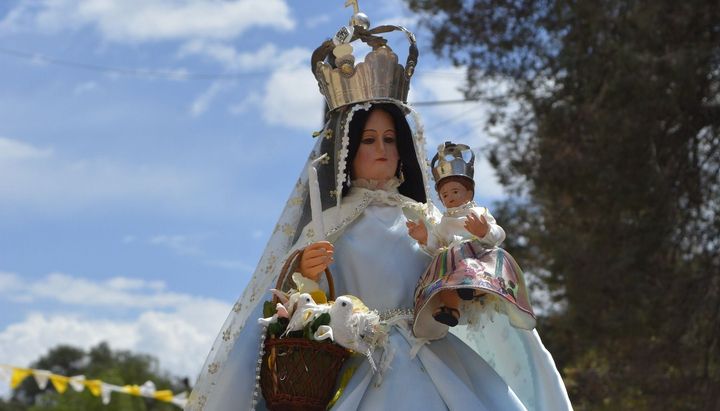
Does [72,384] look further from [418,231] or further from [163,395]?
[418,231]

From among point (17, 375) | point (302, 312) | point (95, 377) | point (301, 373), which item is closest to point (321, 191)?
point (302, 312)

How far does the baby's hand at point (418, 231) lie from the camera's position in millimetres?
5211

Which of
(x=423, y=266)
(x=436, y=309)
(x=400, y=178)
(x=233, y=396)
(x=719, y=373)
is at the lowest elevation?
(x=233, y=396)

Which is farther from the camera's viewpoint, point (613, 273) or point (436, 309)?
point (613, 273)

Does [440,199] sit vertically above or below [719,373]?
below

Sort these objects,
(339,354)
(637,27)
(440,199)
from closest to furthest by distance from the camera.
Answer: (339,354), (440,199), (637,27)

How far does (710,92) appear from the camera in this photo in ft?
41.5

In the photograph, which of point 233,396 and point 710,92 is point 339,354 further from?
point 710,92

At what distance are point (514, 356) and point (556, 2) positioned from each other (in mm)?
8340

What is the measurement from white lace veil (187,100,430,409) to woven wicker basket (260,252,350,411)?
451 mm

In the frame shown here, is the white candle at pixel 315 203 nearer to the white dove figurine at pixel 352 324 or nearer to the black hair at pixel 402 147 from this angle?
the black hair at pixel 402 147

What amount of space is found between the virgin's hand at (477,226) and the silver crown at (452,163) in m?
0.20

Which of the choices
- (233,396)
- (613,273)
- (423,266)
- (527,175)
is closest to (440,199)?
(423,266)

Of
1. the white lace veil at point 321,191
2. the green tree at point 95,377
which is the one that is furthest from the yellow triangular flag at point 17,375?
the green tree at point 95,377
